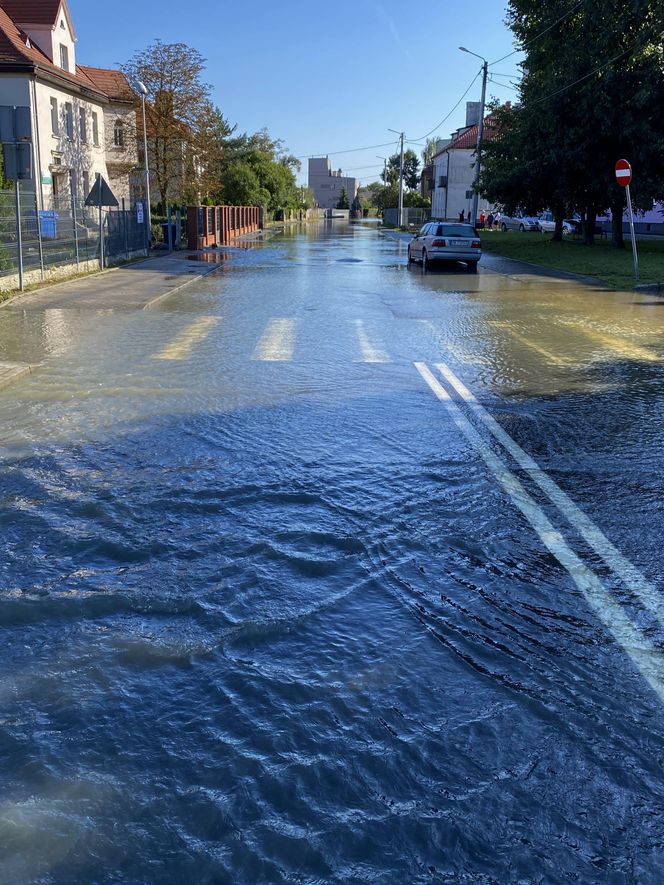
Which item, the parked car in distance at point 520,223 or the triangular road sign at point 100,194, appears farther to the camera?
the parked car in distance at point 520,223

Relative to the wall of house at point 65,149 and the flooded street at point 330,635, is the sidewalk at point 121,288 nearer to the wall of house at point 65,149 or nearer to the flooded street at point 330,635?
the flooded street at point 330,635

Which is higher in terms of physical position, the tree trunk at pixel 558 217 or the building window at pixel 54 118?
the building window at pixel 54 118

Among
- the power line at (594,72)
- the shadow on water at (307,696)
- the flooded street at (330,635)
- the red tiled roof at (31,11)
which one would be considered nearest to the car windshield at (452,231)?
the power line at (594,72)

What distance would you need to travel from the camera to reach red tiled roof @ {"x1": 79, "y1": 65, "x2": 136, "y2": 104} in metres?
54.5

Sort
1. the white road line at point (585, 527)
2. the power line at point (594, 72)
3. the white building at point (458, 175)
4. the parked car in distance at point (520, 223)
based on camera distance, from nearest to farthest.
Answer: the white road line at point (585, 527) < the power line at point (594, 72) < the parked car in distance at point (520, 223) < the white building at point (458, 175)

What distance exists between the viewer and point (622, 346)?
500 inches

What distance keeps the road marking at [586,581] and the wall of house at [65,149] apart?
1398 inches

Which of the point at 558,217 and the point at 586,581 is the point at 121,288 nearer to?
the point at 586,581

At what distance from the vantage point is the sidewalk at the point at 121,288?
703 inches

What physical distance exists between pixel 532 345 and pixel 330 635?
934 cm

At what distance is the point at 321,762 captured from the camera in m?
3.13

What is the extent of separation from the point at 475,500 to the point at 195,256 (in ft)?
101

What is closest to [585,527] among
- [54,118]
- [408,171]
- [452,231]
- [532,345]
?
[532,345]

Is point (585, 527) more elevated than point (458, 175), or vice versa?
point (458, 175)
